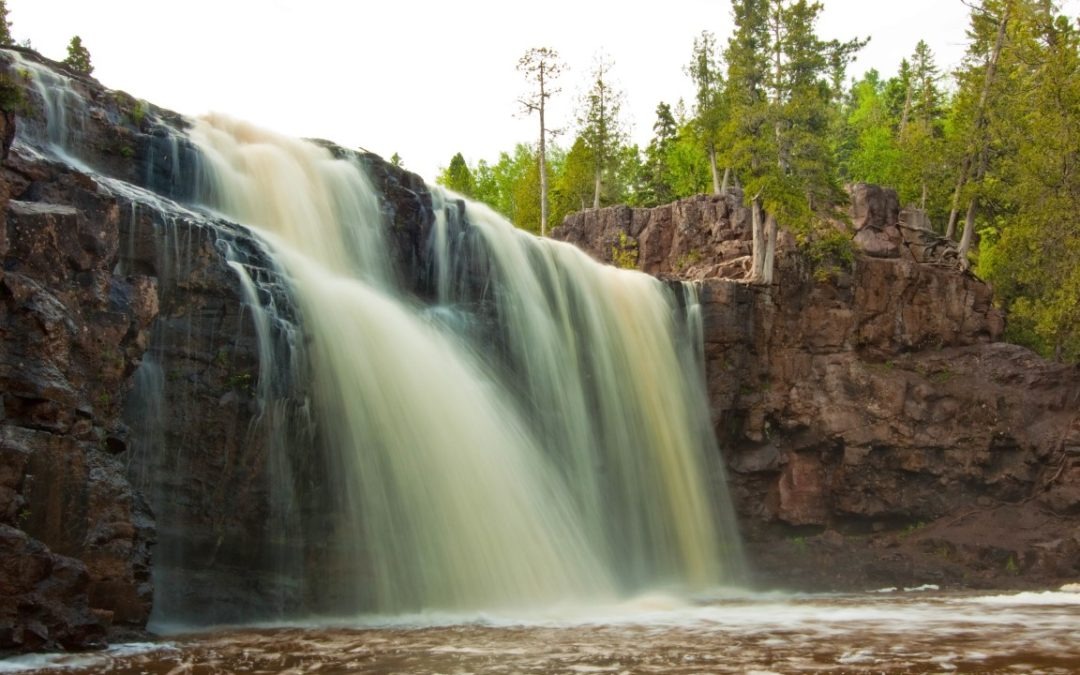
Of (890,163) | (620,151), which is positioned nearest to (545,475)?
(620,151)

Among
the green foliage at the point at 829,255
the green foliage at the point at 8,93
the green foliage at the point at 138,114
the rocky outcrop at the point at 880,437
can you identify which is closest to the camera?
the green foliage at the point at 8,93

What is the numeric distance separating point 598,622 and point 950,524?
48.6 feet

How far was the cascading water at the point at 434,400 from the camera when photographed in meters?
14.7

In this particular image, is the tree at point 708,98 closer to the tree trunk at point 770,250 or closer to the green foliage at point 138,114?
the tree trunk at point 770,250

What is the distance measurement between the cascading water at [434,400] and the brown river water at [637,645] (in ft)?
4.35

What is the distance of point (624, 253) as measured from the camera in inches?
1380

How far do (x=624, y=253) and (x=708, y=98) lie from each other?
35.5ft

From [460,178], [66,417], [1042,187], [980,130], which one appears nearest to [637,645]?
[66,417]

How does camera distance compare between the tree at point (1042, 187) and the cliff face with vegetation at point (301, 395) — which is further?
the tree at point (1042, 187)

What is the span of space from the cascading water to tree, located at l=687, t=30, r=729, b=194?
52.2 feet

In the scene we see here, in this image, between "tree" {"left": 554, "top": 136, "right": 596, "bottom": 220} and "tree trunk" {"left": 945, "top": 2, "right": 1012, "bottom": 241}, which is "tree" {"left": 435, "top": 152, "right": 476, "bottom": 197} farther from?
"tree trunk" {"left": 945, "top": 2, "right": 1012, "bottom": 241}

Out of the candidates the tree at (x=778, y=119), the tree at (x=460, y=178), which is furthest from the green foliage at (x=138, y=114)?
the tree at (x=460, y=178)

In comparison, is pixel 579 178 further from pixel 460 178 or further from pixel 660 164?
pixel 460 178

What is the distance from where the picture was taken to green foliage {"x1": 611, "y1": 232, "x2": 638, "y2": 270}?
34.9 metres
